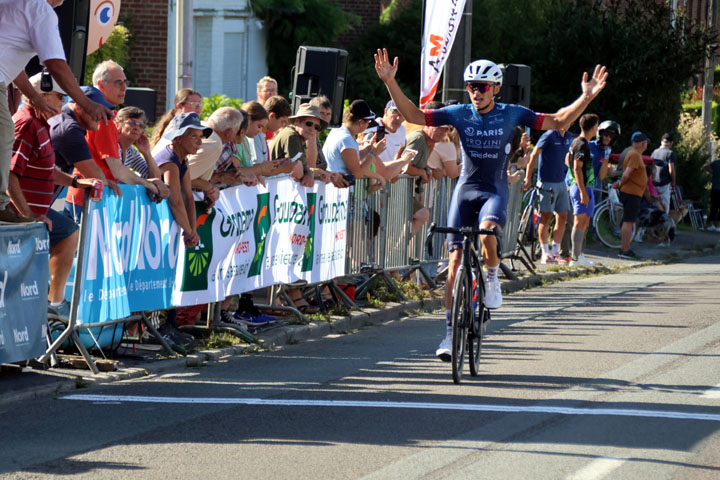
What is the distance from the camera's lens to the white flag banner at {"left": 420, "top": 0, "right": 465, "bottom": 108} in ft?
51.1

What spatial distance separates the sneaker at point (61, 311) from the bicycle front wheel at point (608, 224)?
14.1 meters

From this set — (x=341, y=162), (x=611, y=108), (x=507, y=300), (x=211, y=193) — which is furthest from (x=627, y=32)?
(x=211, y=193)

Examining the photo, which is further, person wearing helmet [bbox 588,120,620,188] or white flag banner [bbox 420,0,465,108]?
person wearing helmet [bbox 588,120,620,188]

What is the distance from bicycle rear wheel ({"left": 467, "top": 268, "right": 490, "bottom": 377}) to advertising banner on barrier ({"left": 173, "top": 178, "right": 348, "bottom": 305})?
2430 mm

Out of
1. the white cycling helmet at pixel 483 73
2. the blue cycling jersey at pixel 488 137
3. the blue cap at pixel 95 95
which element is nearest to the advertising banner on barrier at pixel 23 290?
the blue cap at pixel 95 95

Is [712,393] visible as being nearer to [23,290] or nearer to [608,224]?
[23,290]

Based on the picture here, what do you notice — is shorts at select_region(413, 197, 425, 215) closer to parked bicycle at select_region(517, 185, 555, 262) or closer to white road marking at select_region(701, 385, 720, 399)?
parked bicycle at select_region(517, 185, 555, 262)

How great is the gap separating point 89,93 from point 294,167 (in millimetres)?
2639

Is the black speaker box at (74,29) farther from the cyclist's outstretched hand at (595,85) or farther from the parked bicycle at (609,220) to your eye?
the parked bicycle at (609,220)

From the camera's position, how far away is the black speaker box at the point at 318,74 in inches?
573

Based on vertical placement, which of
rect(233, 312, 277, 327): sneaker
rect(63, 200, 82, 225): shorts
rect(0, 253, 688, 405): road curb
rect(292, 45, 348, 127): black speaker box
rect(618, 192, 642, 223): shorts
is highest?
rect(292, 45, 348, 127): black speaker box

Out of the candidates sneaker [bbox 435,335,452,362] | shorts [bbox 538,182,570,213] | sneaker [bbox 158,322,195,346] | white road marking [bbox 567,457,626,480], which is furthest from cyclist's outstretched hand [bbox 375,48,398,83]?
shorts [bbox 538,182,570,213]

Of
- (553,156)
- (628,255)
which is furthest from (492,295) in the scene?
(628,255)

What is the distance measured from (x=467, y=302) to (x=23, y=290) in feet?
9.96
